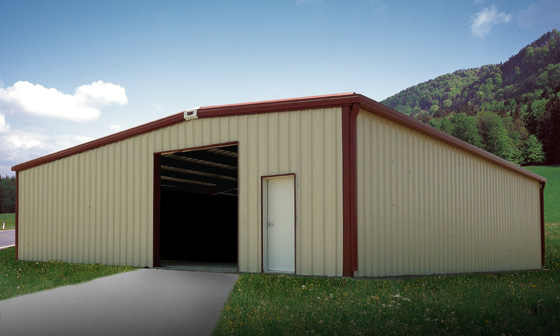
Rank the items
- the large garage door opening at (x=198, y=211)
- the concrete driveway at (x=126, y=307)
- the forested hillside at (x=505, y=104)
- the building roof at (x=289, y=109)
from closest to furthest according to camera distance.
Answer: the concrete driveway at (x=126, y=307) → the building roof at (x=289, y=109) → the large garage door opening at (x=198, y=211) → the forested hillside at (x=505, y=104)

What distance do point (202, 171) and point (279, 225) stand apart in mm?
6751

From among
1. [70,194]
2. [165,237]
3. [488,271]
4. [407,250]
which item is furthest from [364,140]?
[165,237]

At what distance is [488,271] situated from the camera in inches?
662

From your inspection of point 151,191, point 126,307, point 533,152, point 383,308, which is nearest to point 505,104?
point 533,152

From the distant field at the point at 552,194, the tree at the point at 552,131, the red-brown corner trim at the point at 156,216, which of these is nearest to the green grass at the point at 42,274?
the red-brown corner trim at the point at 156,216

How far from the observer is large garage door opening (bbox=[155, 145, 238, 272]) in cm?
1812

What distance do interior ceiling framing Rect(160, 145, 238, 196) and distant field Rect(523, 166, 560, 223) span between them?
28022mm

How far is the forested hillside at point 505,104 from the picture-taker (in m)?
83.8

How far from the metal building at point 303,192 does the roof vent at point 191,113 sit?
0.12 ft

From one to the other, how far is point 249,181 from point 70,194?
6.76 m

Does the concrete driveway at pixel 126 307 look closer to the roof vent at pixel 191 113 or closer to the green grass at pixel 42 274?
the green grass at pixel 42 274

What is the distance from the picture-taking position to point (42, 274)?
13672mm

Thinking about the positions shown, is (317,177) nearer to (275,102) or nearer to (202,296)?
(275,102)

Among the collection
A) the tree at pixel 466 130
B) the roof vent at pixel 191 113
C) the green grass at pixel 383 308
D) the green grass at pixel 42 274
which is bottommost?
A: the green grass at pixel 42 274
